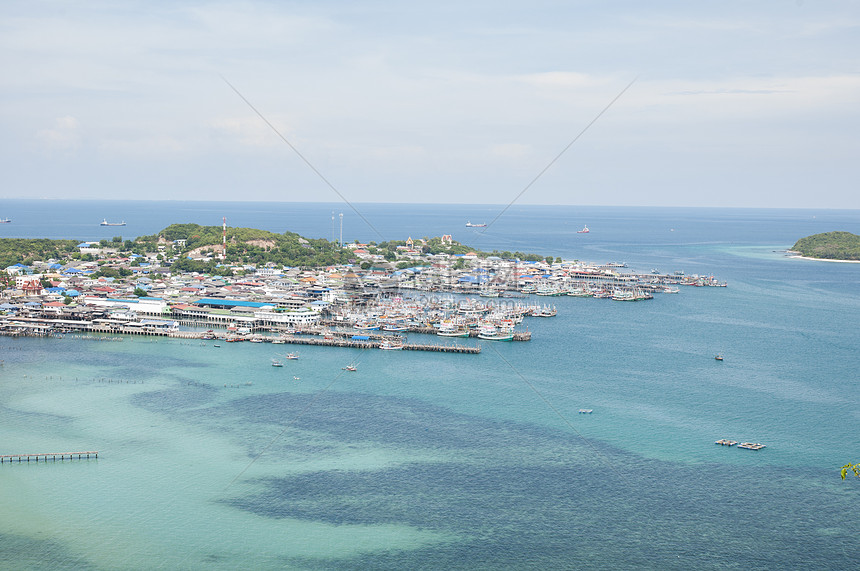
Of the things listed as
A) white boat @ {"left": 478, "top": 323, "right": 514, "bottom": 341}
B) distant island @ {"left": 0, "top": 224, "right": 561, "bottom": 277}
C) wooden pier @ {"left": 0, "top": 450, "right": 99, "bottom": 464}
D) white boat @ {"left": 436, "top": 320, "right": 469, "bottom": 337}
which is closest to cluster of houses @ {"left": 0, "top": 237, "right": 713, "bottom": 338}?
distant island @ {"left": 0, "top": 224, "right": 561, "bottom": 277}

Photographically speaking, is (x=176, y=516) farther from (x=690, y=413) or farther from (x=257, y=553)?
(x=690, y=413)

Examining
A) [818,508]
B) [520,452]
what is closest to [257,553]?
[520,452]

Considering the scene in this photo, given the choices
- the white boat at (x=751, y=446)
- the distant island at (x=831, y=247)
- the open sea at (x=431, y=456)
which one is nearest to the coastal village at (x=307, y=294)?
the open sea at (x=431, y=456)

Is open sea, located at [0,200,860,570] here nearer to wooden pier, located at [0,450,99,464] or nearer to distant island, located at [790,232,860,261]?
wooden pier, located at [0,450,99,464]

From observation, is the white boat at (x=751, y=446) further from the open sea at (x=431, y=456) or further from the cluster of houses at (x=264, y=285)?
the cluster of houses at (x=264, y=285)

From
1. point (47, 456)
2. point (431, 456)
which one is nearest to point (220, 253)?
point (47, 456)

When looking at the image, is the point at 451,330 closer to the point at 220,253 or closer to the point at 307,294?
the point at 307,294
